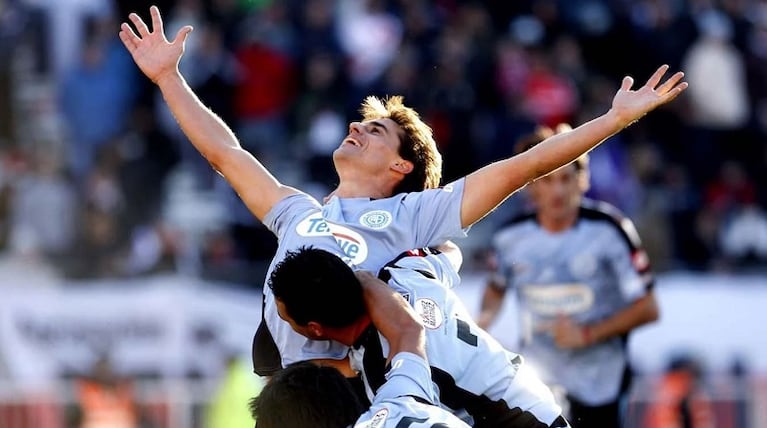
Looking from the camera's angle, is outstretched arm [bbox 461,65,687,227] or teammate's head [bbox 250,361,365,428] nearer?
teammate's head [bbox 250,361,365,428]

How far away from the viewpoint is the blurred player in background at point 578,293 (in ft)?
29.2

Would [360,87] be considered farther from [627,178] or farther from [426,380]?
[426,380]

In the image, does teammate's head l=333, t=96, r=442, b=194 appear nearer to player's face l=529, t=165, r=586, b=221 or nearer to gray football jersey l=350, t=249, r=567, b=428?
gray football jersey l=350, t=249, r=567, b=428

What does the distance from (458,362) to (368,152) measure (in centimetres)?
101

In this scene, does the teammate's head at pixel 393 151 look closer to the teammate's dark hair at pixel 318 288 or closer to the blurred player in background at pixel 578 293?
the teammate's dark hair at pixel 318 288

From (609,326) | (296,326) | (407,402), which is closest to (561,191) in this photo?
(609,326)

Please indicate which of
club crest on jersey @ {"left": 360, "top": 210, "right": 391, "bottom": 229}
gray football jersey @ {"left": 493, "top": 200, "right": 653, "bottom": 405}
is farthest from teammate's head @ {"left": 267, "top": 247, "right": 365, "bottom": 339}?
gray football jersey @ {"left": 493, "top": 200, "right": 653, "bottom": 405}

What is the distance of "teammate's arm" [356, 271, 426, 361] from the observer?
545cm

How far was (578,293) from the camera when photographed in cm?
912

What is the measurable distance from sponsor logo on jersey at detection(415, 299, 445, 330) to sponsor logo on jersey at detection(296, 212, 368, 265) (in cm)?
35

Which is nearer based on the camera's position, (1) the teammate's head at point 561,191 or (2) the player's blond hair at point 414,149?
(2) the player's blond hair at point 414,149

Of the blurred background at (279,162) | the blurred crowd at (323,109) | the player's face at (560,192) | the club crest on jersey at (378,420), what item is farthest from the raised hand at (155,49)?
the blurred crowd at (323,109)

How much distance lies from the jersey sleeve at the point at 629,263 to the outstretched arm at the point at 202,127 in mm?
3168

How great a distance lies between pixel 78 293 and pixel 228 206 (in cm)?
206
